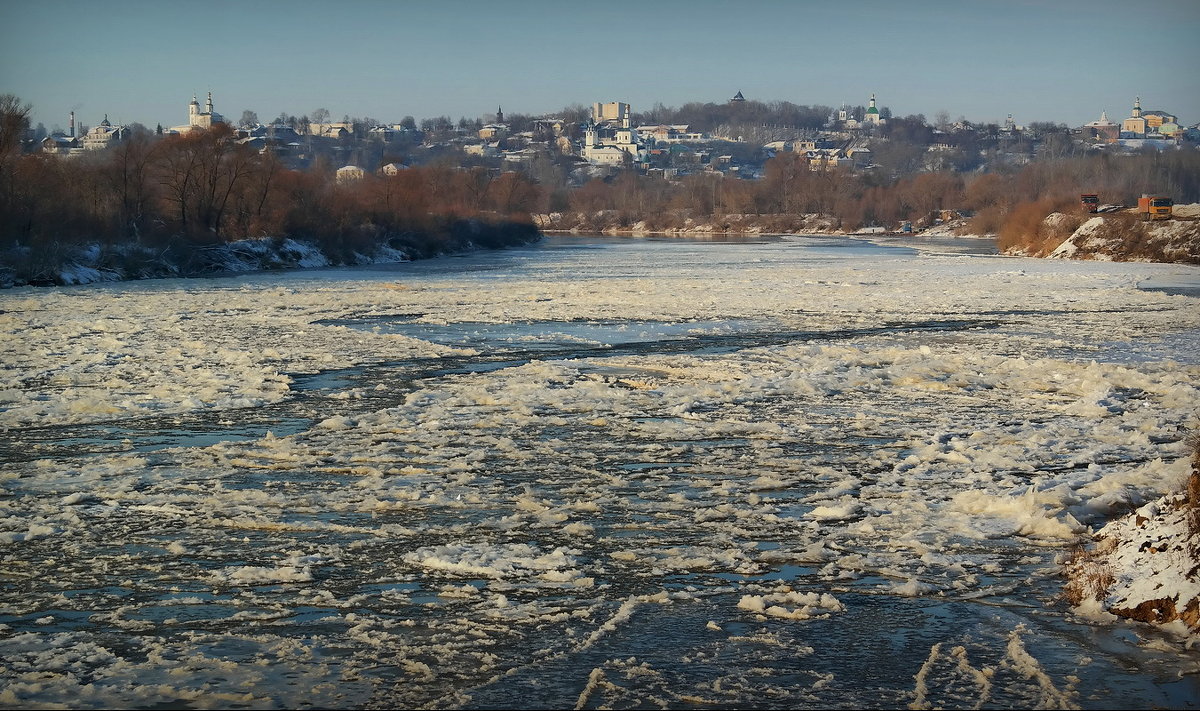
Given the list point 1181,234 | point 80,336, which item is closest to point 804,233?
point 1181,234

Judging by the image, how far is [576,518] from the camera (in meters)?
8.55

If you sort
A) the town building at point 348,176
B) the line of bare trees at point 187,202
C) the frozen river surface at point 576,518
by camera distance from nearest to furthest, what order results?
the frozen river surface at point 576,518
the line of bare trees at point 187,202
the town building at point 348,176

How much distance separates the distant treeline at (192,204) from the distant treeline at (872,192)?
6483cm

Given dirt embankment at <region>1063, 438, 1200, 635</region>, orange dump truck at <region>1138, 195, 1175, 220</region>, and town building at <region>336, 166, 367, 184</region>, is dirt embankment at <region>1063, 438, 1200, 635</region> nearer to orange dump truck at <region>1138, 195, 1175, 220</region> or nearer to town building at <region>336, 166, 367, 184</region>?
orange dump truck at <region>1138, 195, 1175, 220</region>

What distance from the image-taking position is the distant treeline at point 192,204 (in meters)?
37.8

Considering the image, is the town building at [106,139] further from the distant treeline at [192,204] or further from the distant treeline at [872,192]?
the distant treeline at [872,192]

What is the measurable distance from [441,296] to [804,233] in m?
88.4

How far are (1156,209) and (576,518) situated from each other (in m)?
57.5

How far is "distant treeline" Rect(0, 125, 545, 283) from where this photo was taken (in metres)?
37.8

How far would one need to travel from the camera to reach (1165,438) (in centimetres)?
1117

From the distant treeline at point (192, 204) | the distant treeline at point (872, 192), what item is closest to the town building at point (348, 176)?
the distant treeline at point (192, 204)

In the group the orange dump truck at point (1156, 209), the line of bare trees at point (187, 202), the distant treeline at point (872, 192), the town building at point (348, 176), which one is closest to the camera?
the line of bare trees at point (187, 202)

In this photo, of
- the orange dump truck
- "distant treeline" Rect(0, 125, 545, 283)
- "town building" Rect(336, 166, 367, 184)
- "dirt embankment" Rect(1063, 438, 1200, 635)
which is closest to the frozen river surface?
"dirt embankment" Rect(1063, 438, 1200, 635)

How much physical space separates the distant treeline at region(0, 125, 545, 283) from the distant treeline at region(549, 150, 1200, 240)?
64833 mm
